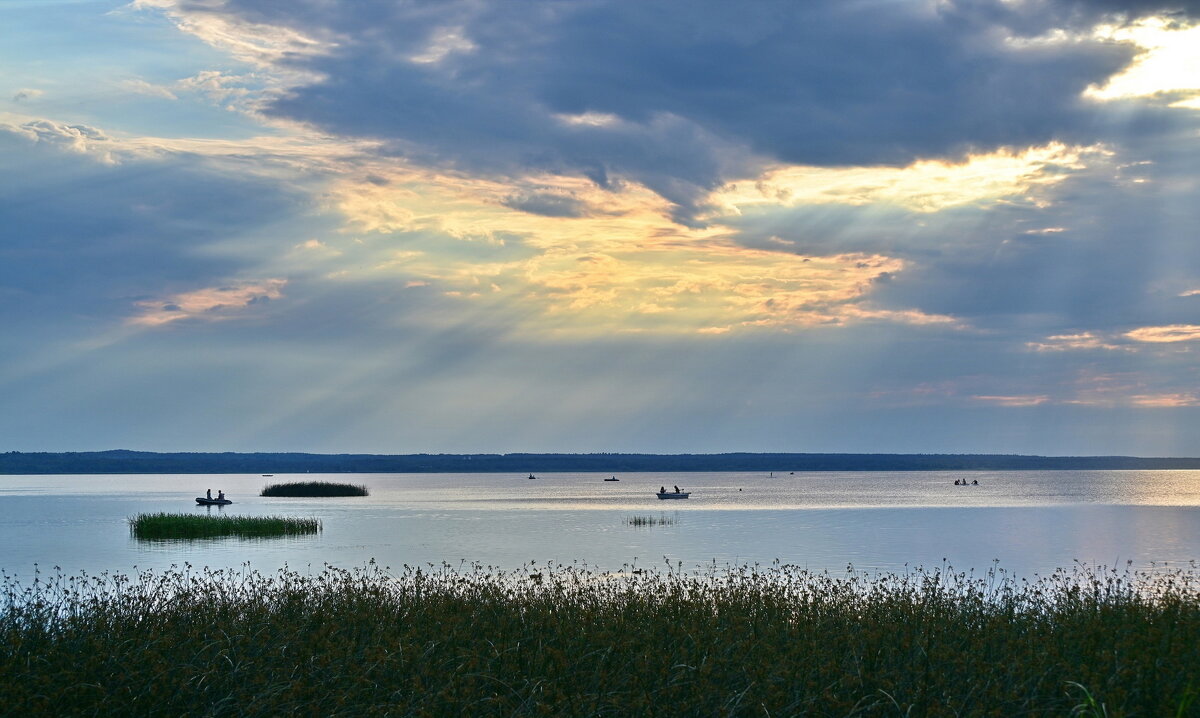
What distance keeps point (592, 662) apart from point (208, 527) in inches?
2003

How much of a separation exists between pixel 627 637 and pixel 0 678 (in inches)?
265

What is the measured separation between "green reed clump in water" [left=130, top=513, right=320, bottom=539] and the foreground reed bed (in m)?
43.6

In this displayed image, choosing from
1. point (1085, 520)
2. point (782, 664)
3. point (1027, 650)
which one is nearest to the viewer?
point (782, 664)

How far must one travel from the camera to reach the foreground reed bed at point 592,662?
32.4ft

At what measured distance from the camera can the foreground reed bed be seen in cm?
988

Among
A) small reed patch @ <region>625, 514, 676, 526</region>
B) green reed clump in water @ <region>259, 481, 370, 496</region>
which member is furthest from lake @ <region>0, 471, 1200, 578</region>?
green reed clump in water @ <region>259, 481, 370, 496</region>

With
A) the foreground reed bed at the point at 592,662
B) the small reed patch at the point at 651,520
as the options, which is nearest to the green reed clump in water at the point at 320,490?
the small reed patch at the point at 651,520

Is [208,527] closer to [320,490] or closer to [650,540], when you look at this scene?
[650,540]

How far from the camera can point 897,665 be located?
450 inches

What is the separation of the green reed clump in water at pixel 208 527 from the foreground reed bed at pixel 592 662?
4355cm

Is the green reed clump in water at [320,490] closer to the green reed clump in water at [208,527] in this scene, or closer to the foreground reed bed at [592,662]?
the green reed clump in water at [208,527]

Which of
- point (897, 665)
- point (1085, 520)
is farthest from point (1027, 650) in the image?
point (1085, 520)

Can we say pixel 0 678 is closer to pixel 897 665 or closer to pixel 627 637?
pixel 627 637

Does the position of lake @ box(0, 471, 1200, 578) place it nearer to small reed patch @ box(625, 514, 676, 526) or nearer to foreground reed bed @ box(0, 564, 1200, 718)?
small reed patch @ box(625, 514, 676, 526)
